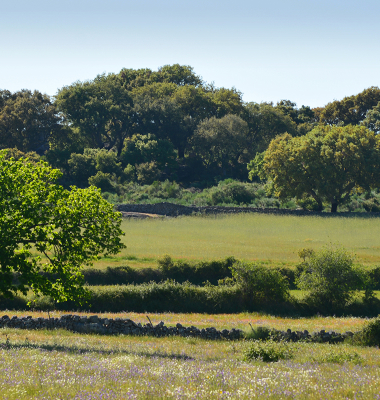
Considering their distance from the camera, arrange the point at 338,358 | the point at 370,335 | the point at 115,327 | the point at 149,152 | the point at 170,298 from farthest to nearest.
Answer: the point at 149,152
the point at 170,298
the point at 115,327
the point at 370,335
the point at 338,358

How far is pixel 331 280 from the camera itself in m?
30.5

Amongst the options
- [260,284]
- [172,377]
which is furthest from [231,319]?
[172,377]

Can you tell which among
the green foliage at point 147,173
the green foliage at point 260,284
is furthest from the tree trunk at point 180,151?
the green foliage at point 260,284

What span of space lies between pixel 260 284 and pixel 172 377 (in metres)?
21.8

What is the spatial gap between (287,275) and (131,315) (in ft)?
47.0

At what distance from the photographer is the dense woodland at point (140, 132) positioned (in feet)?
276

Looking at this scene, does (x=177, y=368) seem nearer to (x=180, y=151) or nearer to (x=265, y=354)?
(x=265, y=354)

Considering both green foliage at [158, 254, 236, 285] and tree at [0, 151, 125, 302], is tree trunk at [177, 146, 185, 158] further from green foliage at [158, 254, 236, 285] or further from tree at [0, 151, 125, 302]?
tree at [0, 151, 125, 302]

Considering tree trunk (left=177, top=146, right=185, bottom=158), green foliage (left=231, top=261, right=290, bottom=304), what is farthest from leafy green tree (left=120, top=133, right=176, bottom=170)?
green foliage (left=231, top=261, right=290, bottom=304)

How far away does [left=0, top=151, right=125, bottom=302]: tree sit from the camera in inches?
682

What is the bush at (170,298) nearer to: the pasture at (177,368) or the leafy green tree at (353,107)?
the pasture at (177,368)

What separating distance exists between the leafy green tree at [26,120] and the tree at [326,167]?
148 feet

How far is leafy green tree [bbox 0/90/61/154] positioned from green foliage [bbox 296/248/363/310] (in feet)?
235

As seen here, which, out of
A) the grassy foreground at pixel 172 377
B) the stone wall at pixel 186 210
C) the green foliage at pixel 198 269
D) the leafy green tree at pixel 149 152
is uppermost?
the leafy green tree at pixel 149 152
